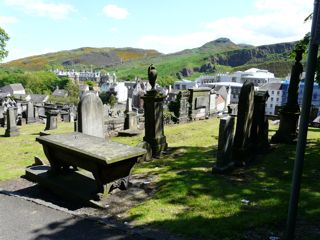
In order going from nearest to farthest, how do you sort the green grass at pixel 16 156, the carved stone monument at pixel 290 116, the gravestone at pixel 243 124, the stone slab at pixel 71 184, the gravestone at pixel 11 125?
1. the stone slab at pixel 71 184
2. the gravestone at pixel 243 124
3. the green grass at pixel 16 156
4. the carved stone monument at pixel 290 116
5. the gravestone at pixel 11 125

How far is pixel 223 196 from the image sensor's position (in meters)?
6.24

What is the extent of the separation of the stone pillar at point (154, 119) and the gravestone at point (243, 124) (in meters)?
3.04

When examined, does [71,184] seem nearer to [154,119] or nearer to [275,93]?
[154,119]

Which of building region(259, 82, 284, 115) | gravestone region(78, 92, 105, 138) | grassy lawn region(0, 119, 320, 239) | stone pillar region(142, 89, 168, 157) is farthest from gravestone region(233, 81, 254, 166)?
building region(259, 82, 284, 115)

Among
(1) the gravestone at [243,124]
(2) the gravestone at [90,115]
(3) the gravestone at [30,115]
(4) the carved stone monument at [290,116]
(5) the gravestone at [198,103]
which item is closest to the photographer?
(1) the gravestone at [243,124]

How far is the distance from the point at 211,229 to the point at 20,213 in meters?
3.86

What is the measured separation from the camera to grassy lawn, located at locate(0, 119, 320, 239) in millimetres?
4922

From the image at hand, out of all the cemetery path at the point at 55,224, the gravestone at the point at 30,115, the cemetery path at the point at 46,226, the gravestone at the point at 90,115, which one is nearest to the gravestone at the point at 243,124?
the gravestone at the point at 90,115

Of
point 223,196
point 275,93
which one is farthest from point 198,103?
point 275,93

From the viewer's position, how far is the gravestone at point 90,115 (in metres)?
9.02

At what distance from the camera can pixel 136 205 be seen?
242 inches

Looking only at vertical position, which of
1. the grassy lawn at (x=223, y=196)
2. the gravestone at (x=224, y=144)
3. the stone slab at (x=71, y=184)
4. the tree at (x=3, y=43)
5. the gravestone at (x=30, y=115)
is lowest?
the gravestone at (x=30, y=115)

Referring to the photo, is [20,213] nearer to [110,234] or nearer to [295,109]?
[110,234]

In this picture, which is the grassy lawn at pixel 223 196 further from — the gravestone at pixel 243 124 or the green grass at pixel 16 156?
the gravestone at pixel 243 124
